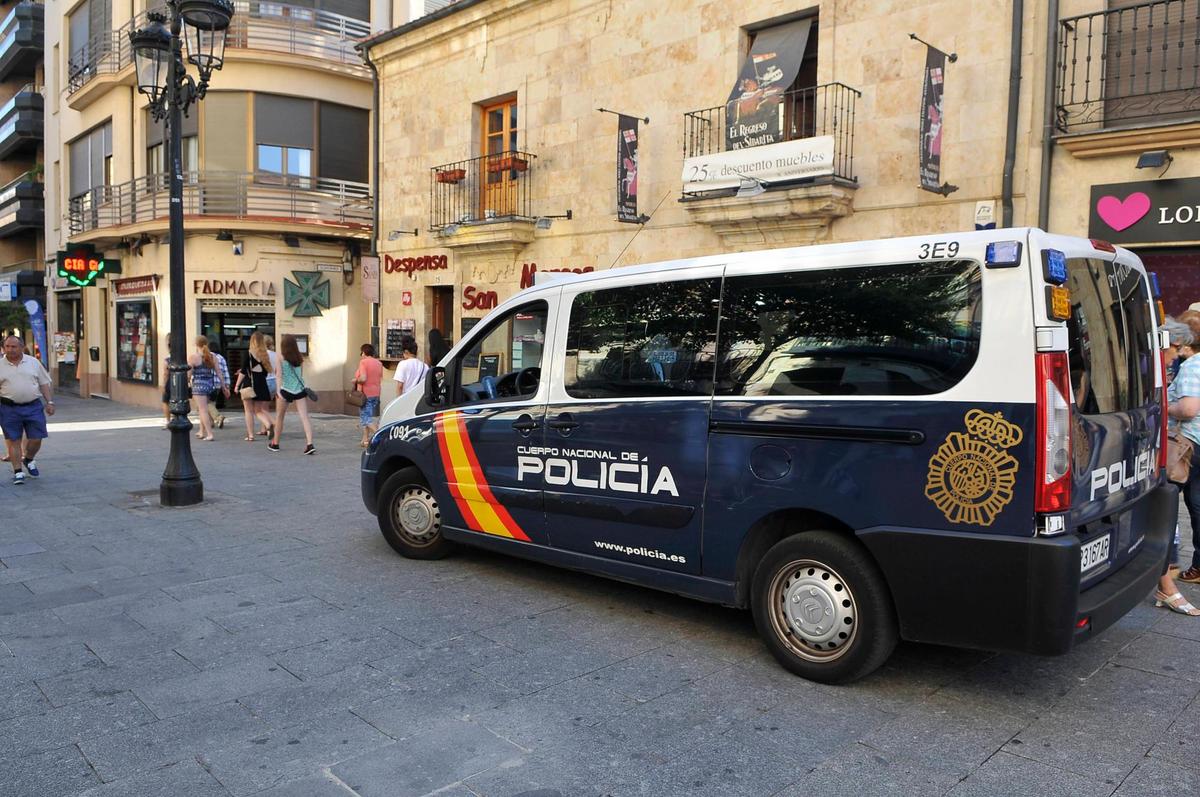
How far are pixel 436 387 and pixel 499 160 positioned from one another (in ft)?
33.4

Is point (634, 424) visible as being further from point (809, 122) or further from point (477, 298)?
point (477, 298)

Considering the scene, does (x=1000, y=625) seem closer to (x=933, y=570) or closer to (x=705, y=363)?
(x=933, y=570)

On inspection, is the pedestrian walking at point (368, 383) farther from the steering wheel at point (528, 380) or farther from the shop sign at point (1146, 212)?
the shop sign at point (1146, 212)

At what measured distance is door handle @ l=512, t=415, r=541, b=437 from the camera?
5.51 m

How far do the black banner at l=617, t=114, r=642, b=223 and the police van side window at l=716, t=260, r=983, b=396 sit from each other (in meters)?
8.72

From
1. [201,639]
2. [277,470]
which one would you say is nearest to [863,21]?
[277,470]

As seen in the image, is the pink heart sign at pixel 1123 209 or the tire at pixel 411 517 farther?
the pink heart sign at pixel 1123 209

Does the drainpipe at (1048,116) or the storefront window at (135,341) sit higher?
the drainpipe at (1048,116)

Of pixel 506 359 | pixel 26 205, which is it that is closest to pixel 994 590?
pixel 506 359

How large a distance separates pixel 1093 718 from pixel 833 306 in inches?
82.4

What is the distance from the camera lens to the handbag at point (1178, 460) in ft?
17.0

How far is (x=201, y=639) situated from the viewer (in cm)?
483

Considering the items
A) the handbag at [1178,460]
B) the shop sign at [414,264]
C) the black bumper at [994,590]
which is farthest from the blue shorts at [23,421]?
the handbag at [1178,460]

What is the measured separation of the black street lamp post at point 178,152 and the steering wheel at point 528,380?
14.6 ft
